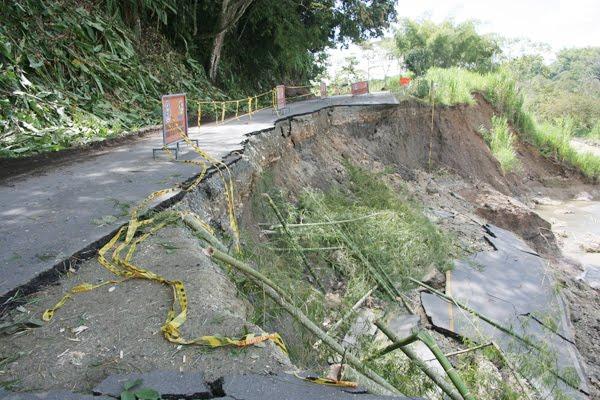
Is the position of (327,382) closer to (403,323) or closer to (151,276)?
(151,276)

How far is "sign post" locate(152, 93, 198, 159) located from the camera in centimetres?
567

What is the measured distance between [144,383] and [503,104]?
20.8m

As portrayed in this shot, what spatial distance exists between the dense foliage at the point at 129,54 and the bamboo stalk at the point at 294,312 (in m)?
4.50

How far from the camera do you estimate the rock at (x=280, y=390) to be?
1.95 m

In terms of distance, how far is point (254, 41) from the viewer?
1783cm

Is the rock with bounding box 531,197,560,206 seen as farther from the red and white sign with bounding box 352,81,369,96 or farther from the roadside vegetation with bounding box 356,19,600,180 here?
the red and white sign with bounding box 352,81,369,96

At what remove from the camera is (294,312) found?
2.87m

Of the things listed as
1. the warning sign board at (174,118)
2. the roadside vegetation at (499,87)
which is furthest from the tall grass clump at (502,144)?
the warning sign board at (174,118)

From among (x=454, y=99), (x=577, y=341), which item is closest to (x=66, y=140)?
(x=577, y=341)

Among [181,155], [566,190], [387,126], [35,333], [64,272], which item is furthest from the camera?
[566,190]

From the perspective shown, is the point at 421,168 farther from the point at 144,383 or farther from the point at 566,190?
the point at 144,383

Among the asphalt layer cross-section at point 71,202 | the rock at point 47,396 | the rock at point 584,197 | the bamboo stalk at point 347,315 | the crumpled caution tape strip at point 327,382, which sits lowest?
the rock at point 584,197

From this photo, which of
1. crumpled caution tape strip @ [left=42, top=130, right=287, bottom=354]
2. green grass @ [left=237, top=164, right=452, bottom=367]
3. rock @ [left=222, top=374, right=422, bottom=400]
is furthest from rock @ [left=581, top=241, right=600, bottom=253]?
rock @ [left=222, top=374, right=422, bottom=400]

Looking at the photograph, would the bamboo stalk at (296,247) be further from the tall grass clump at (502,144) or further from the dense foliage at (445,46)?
the dense foliage at (445,46)
